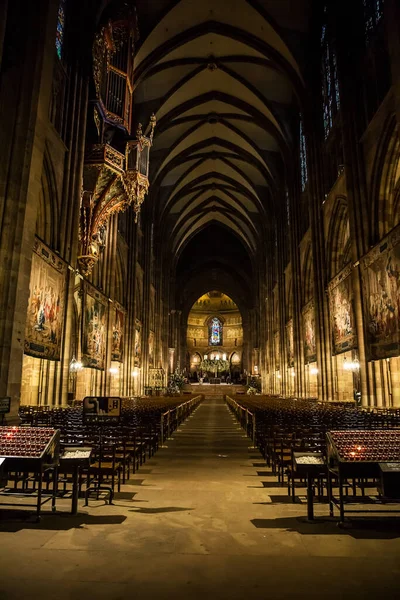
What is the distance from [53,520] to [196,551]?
1949 mm

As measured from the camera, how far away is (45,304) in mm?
14328

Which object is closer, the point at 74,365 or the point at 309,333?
the point at 74,365

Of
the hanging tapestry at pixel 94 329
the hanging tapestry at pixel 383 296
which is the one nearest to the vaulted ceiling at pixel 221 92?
the hanging tapestry at pixel 94 329

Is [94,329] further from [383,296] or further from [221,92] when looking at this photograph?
[221,92]

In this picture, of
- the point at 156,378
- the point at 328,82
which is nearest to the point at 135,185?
the point at 328,82

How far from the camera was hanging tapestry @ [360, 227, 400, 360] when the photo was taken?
13.5 metres

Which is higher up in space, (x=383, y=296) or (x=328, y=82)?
(x=328, y=82)

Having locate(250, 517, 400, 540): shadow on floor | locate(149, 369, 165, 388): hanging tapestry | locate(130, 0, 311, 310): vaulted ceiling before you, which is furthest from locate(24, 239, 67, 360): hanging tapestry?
locate(149, 369, 165, 388): hanging tapestry

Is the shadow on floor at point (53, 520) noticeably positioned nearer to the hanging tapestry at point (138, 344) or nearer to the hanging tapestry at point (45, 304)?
the hanging tapestry at point (45, 304)

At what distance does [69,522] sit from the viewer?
496 cm

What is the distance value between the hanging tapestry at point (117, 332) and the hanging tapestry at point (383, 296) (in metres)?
14.9

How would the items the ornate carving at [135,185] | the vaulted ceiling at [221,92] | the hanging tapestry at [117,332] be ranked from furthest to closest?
the hanging tapestry at [117,332] → the vaulted ceiling at [221,92] → the ornate carving at [135,185]

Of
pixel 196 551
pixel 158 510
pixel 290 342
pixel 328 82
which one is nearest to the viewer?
pixel 196 551

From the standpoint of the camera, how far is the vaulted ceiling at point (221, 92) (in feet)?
80.1
